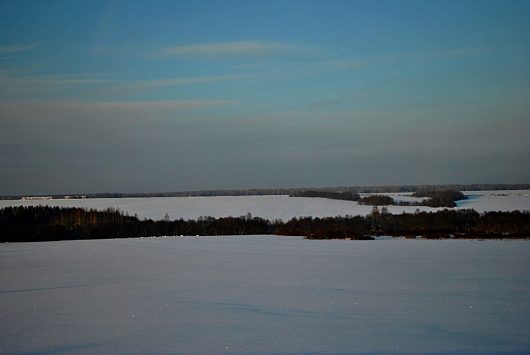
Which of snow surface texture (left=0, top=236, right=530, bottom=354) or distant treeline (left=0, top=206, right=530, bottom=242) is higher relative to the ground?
distant treeline (left=0, top=206, right=530, bottom=242)

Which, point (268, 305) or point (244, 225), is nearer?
point (268, 305)

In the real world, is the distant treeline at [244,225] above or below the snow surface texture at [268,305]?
above

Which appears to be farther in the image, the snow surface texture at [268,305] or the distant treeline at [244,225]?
the distant treeline at [244,225]

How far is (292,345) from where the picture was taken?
7164 millimetres

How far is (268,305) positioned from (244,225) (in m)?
31.2

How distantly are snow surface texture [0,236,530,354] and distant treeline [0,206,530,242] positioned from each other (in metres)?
18.5

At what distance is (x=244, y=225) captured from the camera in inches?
1612

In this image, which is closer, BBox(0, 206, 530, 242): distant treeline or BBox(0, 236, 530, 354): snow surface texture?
BBox(0, 236, 530, 354): snow surface texture

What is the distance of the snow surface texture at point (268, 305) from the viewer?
24.0ft

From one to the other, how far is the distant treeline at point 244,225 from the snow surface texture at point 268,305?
18.5 metres

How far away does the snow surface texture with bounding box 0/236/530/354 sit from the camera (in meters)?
7.32

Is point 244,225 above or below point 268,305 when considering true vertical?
above

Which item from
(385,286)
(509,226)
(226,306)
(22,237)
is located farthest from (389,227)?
(226,306)

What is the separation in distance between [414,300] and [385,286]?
1644mm
